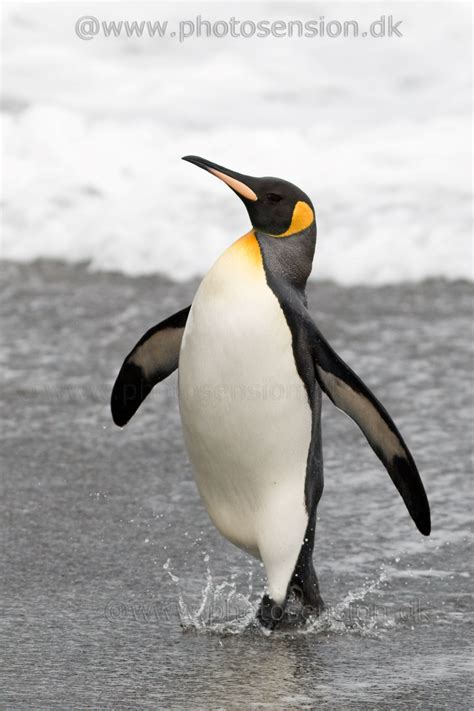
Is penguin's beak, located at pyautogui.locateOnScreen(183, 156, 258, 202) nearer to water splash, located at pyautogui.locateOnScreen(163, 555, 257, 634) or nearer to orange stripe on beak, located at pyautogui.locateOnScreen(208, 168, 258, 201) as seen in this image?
orange stripe on beak, located at pyautogui.locateOnScreen(208, 168, 258, 201)

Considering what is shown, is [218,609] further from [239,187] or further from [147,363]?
[239,187]

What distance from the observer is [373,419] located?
11.0 ft

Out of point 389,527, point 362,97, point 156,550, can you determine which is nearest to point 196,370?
point 156,550

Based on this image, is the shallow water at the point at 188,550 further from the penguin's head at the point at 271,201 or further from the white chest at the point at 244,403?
the penguin's head at the point at 271,201

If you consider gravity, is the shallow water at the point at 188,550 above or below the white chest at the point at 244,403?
below

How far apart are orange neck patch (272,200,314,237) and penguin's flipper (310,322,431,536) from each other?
24 centimetres

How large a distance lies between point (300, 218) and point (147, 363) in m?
0.65

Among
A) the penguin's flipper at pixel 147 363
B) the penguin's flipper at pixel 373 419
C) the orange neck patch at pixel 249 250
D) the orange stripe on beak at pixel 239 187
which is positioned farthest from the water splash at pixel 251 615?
the orange stripe on beak at pixel 239 187

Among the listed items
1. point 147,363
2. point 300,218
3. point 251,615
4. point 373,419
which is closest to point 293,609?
point 251,615

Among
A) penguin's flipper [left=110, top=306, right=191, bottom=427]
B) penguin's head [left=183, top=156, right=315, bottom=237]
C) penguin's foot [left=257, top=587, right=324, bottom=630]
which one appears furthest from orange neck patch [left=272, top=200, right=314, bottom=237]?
penguin's foot [left=257, top=587, right=324, bottom=630]

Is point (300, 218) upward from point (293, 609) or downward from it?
upward

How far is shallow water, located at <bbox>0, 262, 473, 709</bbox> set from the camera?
9.46 ft

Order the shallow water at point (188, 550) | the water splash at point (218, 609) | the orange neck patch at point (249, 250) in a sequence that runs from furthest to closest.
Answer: the orange neck patch at point (249, 250)
the water splash at point (218, 609)
the shallow water at point (188, 550)

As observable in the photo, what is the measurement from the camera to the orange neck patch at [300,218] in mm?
3377
